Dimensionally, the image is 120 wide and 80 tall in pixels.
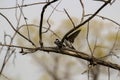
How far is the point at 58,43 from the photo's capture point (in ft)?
1.23

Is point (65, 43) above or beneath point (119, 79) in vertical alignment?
above

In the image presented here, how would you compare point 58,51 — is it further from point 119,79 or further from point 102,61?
point 119,79

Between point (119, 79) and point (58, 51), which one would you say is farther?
point (119, 79)

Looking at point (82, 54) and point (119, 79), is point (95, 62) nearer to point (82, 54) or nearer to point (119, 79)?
point (82, 54)

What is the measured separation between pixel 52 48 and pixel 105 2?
0.12 m

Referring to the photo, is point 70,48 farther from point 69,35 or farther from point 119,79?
point 119,79

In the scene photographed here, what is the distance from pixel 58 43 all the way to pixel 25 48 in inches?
2.1

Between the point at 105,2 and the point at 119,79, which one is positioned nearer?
the point at 105,2

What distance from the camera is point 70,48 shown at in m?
0.37

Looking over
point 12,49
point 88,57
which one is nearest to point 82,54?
point 88,57

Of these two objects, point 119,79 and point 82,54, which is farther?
point 119,79

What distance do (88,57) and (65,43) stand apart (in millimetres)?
41

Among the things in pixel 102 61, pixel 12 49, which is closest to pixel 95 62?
pixel 102 61

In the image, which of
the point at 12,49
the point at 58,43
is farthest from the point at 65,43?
the point at 12,49
